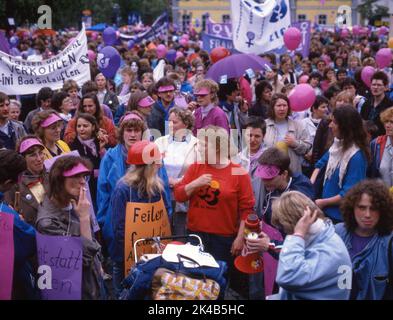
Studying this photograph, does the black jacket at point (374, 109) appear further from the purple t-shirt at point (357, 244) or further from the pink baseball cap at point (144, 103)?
the purple t-shirt at point (357, 244)

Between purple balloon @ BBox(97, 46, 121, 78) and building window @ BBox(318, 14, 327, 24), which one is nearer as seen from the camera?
purple balloon @ BBox(97, 46, 121, 78)

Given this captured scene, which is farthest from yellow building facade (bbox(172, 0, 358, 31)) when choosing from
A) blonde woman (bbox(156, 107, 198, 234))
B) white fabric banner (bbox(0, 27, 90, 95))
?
blonde woman (bbox(156, 107, 198, 234))

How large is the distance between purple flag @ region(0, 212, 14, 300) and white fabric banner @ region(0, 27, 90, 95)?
495cm

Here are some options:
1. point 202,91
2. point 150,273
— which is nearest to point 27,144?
point 150,273

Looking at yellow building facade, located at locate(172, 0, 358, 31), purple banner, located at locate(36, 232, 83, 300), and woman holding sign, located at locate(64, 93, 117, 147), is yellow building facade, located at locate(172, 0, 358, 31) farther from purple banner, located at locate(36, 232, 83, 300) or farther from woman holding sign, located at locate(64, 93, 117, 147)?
purple banner, located at locate(36, 232, 83, 300)

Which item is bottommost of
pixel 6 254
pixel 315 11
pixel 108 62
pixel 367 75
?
pixel 6 254

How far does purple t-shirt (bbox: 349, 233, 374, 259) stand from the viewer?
11.7 feet

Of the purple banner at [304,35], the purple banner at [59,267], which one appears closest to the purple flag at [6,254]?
the purple banner at [59,267]

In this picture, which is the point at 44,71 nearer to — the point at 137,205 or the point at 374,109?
the point at 374,109

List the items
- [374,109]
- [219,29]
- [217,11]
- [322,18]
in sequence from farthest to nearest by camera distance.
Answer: [217,11]
[322,18]
[219,29]
[374,109]

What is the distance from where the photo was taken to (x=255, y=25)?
11.0 metres

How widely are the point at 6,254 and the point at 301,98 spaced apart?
4629mm

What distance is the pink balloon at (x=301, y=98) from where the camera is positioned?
287 inches

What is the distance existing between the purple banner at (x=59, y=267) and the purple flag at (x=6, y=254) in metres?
0.22
